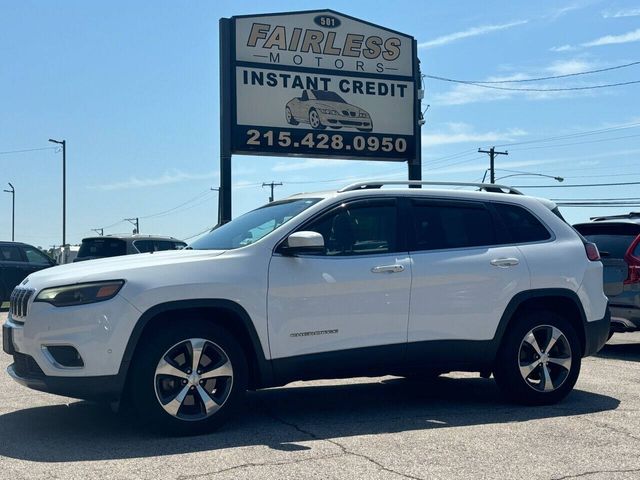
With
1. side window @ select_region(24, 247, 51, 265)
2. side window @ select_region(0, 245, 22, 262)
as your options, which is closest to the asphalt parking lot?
side window @ select_region(0, 245, 22, 262)

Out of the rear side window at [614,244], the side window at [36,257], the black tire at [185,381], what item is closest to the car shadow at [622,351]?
the rear side window at [614,244]

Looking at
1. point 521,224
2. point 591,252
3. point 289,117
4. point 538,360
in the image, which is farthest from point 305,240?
point 289,117

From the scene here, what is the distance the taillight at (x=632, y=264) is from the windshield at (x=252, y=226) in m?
5.13

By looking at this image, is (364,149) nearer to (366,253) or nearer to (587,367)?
(587,367)

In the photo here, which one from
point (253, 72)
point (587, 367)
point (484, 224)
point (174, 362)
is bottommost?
point (587, 367)

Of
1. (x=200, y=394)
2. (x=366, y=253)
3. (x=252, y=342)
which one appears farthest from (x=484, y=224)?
(x=200, y=394)

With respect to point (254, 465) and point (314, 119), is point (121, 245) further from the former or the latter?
point (254, 465)

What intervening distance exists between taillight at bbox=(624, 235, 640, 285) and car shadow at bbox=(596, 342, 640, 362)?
98cm

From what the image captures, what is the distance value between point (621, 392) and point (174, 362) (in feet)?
14.0

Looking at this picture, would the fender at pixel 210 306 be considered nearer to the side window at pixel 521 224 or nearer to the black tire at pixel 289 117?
the side window at pixel 521 224

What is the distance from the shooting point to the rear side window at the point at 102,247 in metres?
17.9

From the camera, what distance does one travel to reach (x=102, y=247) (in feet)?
60.3

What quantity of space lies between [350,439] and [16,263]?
15665mm

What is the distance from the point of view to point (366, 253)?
6305 mm
